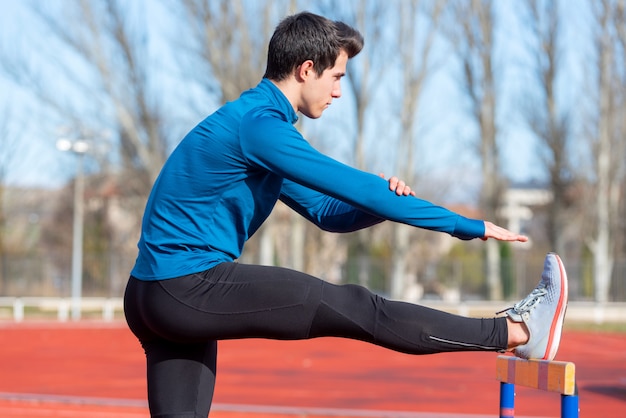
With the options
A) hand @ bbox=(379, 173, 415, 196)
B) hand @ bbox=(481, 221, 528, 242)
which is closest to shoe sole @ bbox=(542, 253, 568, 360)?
hand @ bbox=(481, 221, 528, 242)

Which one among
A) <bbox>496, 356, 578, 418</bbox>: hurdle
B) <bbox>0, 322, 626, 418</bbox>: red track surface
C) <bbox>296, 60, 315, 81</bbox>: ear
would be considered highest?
<bbox>296, 60, 315, 81</bbox>: ear

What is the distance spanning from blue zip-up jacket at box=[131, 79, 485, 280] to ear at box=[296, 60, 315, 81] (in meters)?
0.09

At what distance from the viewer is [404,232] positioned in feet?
103

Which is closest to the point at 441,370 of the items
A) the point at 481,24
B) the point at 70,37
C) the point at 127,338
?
the point at 127,338

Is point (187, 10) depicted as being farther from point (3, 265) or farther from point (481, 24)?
point (3, 265)

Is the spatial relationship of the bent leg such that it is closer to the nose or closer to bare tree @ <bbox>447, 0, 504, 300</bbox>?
the nose

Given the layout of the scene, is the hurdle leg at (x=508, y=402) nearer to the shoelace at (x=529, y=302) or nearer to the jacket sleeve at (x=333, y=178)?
the shoelace at (x=529, y=302)

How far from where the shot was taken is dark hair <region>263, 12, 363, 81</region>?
11.1 ft

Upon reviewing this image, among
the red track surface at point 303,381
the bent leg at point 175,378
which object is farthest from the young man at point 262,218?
the red track surface at point 303,381

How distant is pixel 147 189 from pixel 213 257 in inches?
1123

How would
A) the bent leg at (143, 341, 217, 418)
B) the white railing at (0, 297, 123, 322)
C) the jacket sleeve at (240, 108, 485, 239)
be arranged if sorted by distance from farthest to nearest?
the white railing at (0, 297, 123, 322) → the bent leg at (143, 341, 217, 418) → the jacket sleeve at (240, 108, 485, 239)

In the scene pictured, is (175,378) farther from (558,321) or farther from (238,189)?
(558,321)

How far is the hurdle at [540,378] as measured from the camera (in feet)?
10.8

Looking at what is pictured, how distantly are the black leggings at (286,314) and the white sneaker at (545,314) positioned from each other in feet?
0.29
